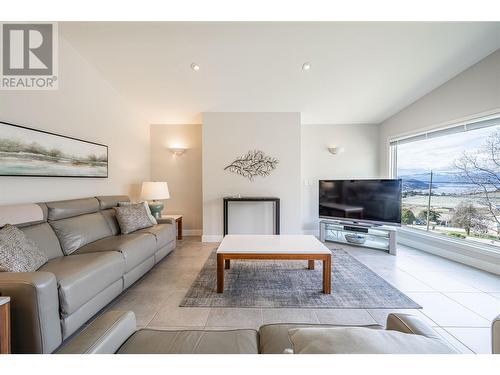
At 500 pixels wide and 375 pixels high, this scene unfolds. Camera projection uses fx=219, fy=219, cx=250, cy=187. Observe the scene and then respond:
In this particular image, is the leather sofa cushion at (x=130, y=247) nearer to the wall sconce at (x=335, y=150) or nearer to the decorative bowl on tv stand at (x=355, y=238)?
the decorative bowl on tv stand at (x=355, y=238)

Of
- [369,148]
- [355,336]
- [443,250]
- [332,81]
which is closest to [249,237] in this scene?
[355,336]

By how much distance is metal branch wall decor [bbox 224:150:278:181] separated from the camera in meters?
4.05

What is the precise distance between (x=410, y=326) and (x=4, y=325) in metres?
1.89

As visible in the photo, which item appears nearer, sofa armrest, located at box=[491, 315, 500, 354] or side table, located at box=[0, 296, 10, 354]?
sofa armrest, located at box=[491, 315, 500, 354]

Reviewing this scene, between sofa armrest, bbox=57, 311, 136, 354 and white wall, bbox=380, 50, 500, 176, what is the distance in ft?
13.6

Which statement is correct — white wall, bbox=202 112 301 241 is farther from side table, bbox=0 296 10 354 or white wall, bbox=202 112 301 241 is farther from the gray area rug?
side table, bbox=0 296 10 354

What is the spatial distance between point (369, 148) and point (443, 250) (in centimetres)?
224

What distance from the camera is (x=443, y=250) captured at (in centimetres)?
325

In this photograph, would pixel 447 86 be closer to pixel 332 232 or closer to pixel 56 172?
pixel 332 232

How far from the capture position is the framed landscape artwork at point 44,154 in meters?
2.01

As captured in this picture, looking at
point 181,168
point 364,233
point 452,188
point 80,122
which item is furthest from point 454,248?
point 80,122

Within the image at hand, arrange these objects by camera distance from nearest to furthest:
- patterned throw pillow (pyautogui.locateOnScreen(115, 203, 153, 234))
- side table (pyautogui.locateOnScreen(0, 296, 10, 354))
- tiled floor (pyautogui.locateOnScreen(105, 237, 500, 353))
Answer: side table (pyautogui.locateOnScreen(0, 296, 10, 354)) < tiled floor (pyautogui.locateOnScreen(105, 237, 500, 353)) < patterned throw pillow (pyautogui.locateOnScreen(115, 203, 153, 234))

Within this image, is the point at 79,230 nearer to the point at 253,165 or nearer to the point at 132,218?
the point at 132,218

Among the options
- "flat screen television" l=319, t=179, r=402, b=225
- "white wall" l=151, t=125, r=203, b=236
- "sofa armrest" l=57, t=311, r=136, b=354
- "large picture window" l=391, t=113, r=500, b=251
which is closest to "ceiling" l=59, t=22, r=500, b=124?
"white wall" l=151, t=125, r=203, b=236
